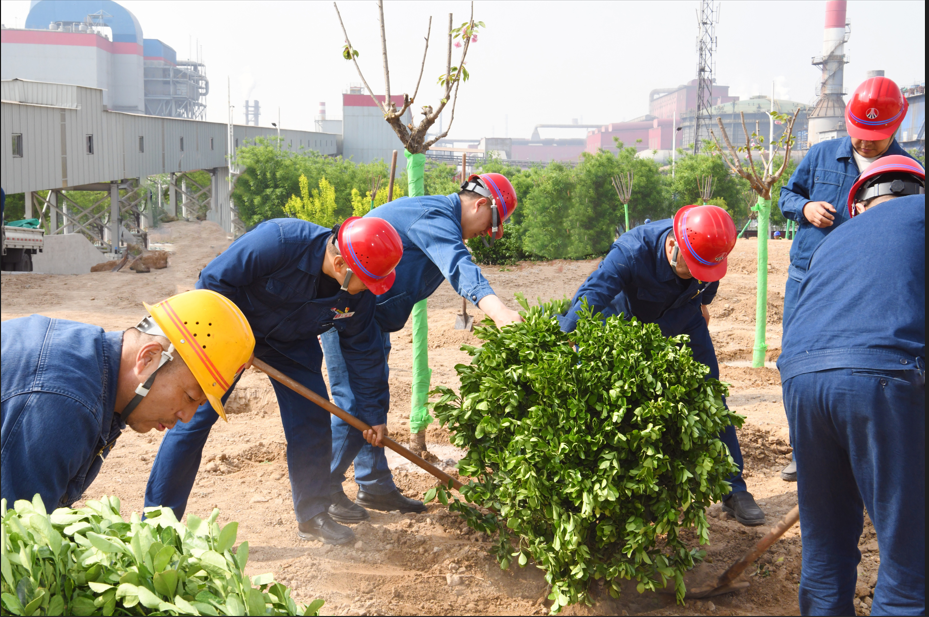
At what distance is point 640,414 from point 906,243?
1.14 m

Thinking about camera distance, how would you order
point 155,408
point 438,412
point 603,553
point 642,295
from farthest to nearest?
point 642,295 < point 438,412 < point 603,553 < point 155,408

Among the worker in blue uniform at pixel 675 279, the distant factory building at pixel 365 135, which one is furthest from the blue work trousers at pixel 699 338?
the distant factory building at pixel 365 135

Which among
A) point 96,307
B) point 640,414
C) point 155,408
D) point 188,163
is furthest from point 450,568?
point 188,163

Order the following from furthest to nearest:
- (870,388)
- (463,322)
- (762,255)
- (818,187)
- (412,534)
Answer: (463,322)
(762,255)
(818,187)
(412,534)
(870,388)

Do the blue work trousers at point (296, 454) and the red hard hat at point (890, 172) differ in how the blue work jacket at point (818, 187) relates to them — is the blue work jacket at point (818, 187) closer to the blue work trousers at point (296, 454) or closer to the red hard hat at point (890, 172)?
the red hard hat at point (890, 172)

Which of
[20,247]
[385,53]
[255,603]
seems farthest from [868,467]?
[20,247]

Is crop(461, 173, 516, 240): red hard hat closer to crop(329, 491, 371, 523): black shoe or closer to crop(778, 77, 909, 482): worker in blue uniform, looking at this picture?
crop(778, 77, 909, 482): worker in blue uniform

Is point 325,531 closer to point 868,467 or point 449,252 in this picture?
point 449,252

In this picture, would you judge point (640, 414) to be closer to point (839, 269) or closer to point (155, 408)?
point (839, 269)

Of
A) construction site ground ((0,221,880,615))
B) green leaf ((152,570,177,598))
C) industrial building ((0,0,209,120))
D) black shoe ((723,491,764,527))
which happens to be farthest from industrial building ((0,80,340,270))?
industrial building ((0,0,209,120))

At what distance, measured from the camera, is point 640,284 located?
408cm

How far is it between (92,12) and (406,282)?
61.7 meters

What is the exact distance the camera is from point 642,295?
412cm

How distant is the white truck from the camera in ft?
46.4
